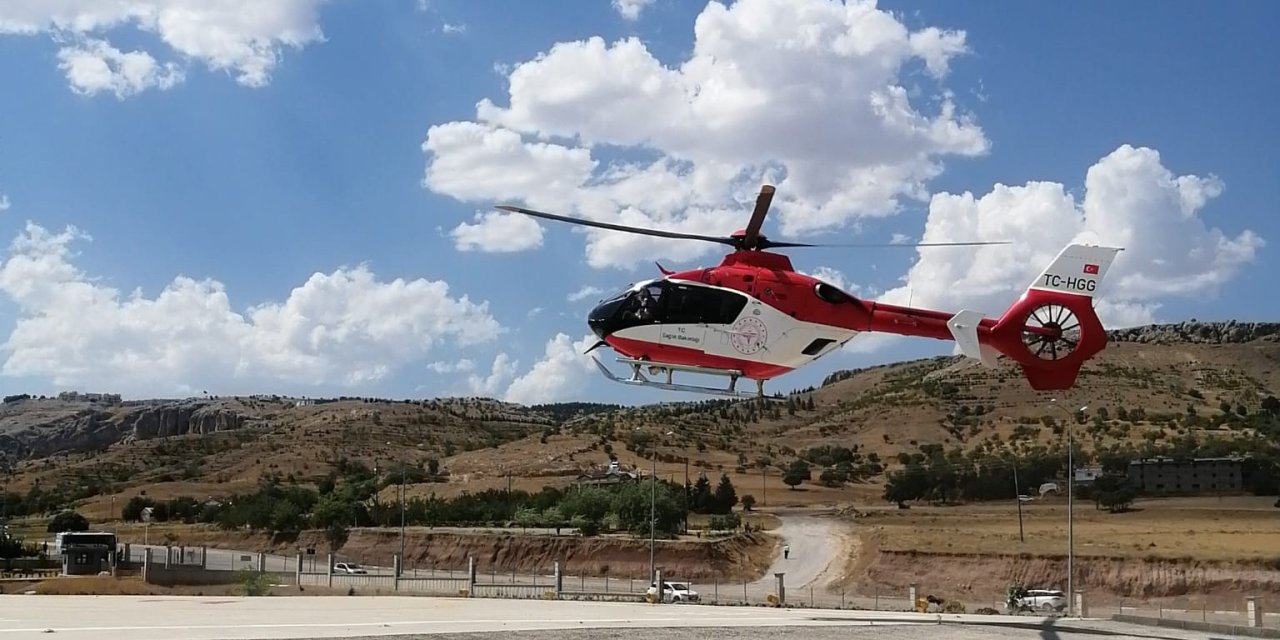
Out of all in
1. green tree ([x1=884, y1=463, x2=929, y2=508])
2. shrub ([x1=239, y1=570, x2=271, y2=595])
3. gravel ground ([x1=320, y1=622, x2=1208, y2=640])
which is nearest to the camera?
gravel ground ([x1=320, y1=622, x2=1208, y2=640])

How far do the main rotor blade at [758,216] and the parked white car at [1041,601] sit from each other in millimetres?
29850

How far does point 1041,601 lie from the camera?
57.4 meters

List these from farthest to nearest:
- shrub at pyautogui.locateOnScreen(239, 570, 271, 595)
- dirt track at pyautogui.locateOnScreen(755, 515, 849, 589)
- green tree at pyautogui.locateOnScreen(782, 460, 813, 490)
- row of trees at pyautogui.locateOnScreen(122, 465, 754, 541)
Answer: green tree at pyautogui.locateOnScreen(782, 460, 813, 490) → row of trees at pyautogui.locateOnScreen(122, 465, 754, 541) → dirt track at pyautogui.locateOnScreen(755, 515, 849, 589) → shrub at pyautogui.locateOnScreen(239, 570, 271, 595)

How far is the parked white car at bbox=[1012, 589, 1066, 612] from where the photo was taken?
2166 inches

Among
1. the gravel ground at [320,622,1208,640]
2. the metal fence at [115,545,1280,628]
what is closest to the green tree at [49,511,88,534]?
the metal fence at [115,545,1280,628]

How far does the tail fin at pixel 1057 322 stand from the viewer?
105 ft

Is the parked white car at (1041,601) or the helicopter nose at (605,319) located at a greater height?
the helicopter nose at (605,319)

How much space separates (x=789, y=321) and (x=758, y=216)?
10.0 ft

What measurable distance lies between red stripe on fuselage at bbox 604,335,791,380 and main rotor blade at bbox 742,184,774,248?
338 cm

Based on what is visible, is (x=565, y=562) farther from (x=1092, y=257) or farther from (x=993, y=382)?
(x=993, y=382)

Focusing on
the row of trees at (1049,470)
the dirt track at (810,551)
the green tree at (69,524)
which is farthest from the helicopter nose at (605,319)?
the green tree at (69,524)

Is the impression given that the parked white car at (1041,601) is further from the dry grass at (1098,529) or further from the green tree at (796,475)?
the green tree at (796,475)

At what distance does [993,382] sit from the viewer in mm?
182625

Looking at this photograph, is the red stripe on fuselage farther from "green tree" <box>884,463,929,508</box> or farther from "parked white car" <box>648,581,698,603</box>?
"green tree" <box>884,463,929,508</box>
